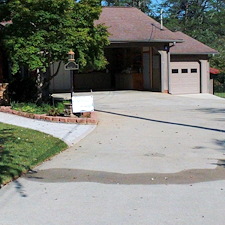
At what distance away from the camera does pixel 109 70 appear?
2930 cm

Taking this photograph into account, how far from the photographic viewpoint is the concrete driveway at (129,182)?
16.2 ft

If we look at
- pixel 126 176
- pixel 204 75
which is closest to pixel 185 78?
pixel 204 75

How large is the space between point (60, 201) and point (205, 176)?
2.55 m

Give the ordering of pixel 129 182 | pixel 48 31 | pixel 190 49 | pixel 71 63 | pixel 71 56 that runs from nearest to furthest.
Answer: pixel 129 182 → pixel 71 63 → pixel 71 56 → pixel 48 31 → pixel 190 49

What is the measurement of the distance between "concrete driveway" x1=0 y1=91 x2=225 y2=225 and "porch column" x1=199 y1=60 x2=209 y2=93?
1609cm

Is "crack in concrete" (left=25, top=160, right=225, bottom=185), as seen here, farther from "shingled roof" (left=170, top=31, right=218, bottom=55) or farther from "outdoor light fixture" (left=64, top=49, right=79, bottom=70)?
"shingled roof" (left=170, top=31, right=218, bottom=55)

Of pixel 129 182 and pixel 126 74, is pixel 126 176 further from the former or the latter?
pixel 126 74

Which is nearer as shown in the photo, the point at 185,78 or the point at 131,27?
the point at 131,27

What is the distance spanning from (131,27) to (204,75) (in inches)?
248

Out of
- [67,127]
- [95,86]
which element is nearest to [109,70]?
[95,86]

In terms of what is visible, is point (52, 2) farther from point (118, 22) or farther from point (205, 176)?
point (118, 22)

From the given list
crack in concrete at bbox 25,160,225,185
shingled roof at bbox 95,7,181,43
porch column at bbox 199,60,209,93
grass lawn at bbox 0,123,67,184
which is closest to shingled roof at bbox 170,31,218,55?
porch column at bbox 199,60,209,93

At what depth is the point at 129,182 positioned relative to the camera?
21.0 feet

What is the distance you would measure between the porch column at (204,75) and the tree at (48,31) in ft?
45.6
